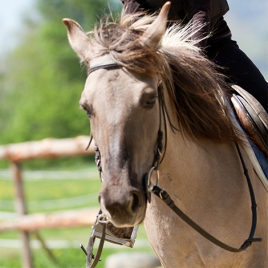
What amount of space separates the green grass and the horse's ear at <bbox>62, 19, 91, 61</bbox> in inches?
200

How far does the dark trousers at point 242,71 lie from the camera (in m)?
3.43

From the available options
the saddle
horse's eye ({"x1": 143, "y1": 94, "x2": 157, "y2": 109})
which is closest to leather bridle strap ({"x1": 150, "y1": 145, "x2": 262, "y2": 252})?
the saddle

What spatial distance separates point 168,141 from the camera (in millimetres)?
2811

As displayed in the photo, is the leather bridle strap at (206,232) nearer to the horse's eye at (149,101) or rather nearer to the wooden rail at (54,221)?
the horse's eye at (149,101)

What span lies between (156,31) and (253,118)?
3.01 feet

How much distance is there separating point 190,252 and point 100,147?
2.89 feet

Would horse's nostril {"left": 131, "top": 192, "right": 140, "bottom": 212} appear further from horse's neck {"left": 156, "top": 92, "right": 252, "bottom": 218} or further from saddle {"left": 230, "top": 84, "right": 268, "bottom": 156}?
saddle {"left": 230, "top": 84, "right": 268, "bottom": 156}

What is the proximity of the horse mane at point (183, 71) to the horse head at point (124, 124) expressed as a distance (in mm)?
45

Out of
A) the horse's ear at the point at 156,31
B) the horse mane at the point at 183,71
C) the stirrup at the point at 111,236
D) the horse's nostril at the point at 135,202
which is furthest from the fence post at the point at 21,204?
the horse's nostril at the point at 135,202

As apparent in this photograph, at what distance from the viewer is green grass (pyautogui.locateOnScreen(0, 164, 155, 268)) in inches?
310

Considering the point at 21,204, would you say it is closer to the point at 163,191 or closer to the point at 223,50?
the point at 223,50

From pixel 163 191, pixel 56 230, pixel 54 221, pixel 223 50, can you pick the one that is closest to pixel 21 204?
pixel 54 221

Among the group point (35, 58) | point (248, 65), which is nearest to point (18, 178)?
point (248, 65)

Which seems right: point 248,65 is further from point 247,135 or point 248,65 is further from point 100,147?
point 100,147
